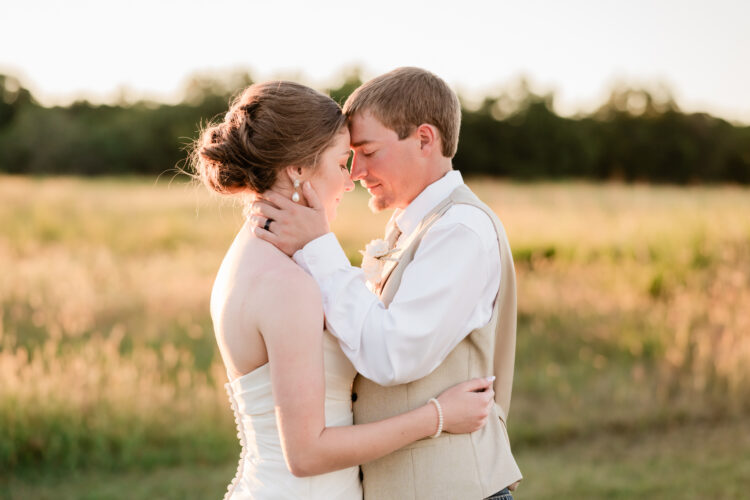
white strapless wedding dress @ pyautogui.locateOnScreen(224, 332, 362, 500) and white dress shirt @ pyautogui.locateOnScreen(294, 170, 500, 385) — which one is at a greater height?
white dress shirt @ pyautogui.locateOnScreen(294, 170, 500, 385)

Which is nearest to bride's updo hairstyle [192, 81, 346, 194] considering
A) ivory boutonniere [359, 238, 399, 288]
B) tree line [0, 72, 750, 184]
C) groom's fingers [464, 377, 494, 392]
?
ivory boutonniere [359, 238, 399, 288]

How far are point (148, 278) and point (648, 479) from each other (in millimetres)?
7728

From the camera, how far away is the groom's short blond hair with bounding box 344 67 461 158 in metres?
2.68

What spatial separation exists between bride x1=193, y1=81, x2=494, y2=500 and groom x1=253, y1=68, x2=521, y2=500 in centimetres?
7

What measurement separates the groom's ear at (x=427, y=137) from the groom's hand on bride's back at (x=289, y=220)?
1.69ft

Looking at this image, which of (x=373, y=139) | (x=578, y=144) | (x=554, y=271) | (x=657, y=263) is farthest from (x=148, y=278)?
(x=578, y=144)

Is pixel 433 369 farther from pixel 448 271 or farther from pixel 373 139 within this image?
pixel 373 139

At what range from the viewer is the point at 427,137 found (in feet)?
8.99

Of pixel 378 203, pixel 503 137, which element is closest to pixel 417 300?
pixel 378 203

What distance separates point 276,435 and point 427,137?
1196 mm

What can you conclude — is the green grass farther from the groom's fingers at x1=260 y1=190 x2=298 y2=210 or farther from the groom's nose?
the groom's fingers at x1=260 y1=190 x2=298 y2=210

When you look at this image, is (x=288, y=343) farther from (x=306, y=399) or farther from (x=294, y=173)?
(x=294, y=173)

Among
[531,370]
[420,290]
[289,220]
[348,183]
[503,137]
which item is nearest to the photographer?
[420,290]

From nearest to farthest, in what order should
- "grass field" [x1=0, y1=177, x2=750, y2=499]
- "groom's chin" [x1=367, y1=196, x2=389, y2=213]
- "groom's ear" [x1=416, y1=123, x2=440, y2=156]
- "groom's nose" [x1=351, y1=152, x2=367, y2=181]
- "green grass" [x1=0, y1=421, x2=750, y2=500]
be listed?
1. "groom's ear" [x1=416, y1=123, x2=440, y2=156]
2. "groom's nose" [x1=351, y1=152, x2=367, y2=181]
3. "groom's chin" [x1=367, y1=196, x2=389, y2=213]
4. "green grass" [x1=0, y1=421, x2=750, y2=500]
5. "grass field" [x1=0, y1=177, x2=750, y2=499]
